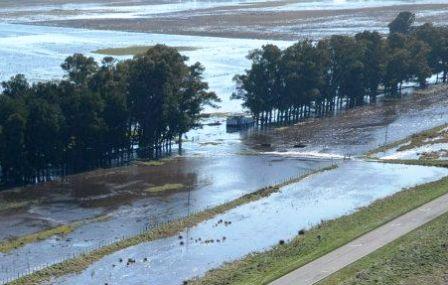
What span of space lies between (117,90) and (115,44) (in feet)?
188

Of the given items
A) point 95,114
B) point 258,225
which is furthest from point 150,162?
point 258,225

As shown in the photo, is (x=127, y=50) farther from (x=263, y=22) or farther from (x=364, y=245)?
(x=364, y=245)

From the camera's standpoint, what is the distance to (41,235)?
40.7 meters

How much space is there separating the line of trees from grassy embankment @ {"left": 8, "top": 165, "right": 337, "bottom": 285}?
23379 mm

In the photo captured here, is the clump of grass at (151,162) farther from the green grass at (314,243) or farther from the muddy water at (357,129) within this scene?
the green grass at (314,243)

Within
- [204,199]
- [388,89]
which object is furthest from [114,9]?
[204,199]

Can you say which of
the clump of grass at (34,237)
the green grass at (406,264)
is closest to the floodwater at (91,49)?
the clump of grass at (34,237)

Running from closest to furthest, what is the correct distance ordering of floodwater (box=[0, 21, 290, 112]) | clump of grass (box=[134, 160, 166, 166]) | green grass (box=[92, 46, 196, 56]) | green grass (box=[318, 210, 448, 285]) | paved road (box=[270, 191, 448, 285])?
green grass (box=[318, 210, 448, 285]) → paved road (box=[270, 191, 448, 285]) → clump of grass (box=[134, 160, 166, 166]) → floodwater (box=[0, 21, 290, 112]) → green grass (box=[92, 46, 196, 56])

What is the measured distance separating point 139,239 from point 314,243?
323 inches

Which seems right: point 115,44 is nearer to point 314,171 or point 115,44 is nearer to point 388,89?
point 388,89

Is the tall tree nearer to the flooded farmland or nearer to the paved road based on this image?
the flooded farmland

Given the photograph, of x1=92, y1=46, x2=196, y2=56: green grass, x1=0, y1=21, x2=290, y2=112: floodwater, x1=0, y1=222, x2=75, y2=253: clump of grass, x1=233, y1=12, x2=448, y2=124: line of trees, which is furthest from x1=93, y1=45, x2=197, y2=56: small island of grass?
x1=0, y1=222, x2=75, y2=253: clump of grass

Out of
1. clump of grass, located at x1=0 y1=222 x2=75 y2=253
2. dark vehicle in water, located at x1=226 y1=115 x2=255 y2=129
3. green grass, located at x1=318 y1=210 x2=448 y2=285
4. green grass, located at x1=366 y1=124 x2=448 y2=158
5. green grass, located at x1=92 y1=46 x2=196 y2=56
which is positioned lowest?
clump of grass, located at x1=0 y1=222 x2=75 y2=253

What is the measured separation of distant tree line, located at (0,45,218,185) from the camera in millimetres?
53000
